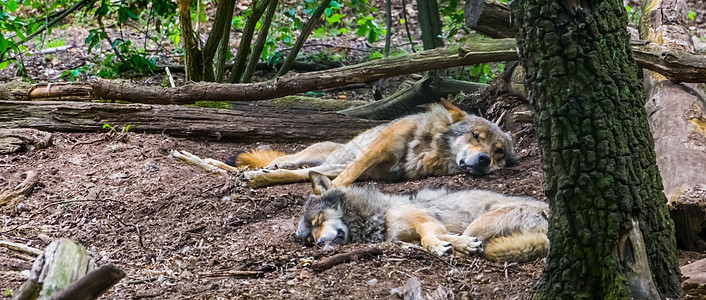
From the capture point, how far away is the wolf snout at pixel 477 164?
603cm

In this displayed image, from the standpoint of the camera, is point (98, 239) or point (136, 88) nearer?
point (98, 239)

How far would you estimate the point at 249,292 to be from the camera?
132 inches

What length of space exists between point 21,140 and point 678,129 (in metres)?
6.16

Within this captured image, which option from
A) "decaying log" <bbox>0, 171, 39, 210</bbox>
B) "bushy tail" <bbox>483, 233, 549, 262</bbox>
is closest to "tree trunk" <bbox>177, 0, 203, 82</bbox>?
"decaying log" <bbox>0, 171, 39, 210</bbox>

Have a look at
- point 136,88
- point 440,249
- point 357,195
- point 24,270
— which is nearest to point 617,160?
point 440,249

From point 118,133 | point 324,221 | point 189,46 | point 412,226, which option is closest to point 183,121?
point 118,133

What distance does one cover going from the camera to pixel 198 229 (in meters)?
4.75

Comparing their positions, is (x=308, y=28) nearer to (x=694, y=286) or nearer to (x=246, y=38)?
(x=246, y=38)

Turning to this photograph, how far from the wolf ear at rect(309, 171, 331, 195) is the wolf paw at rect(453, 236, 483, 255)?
50.3 inches

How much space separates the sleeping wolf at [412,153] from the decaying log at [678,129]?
1.50m

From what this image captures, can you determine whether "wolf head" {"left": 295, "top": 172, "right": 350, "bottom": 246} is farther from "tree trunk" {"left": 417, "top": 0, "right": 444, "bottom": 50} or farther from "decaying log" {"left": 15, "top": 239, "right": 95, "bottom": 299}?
"tree trunk" {"left": 417, "top": 0, "right": 444, "bottom": 50}

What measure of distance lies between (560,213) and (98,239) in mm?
3371

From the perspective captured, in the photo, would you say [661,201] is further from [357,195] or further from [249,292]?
[357,195]

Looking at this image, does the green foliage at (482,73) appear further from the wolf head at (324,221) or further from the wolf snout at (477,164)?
the wolf head at (324,221)
